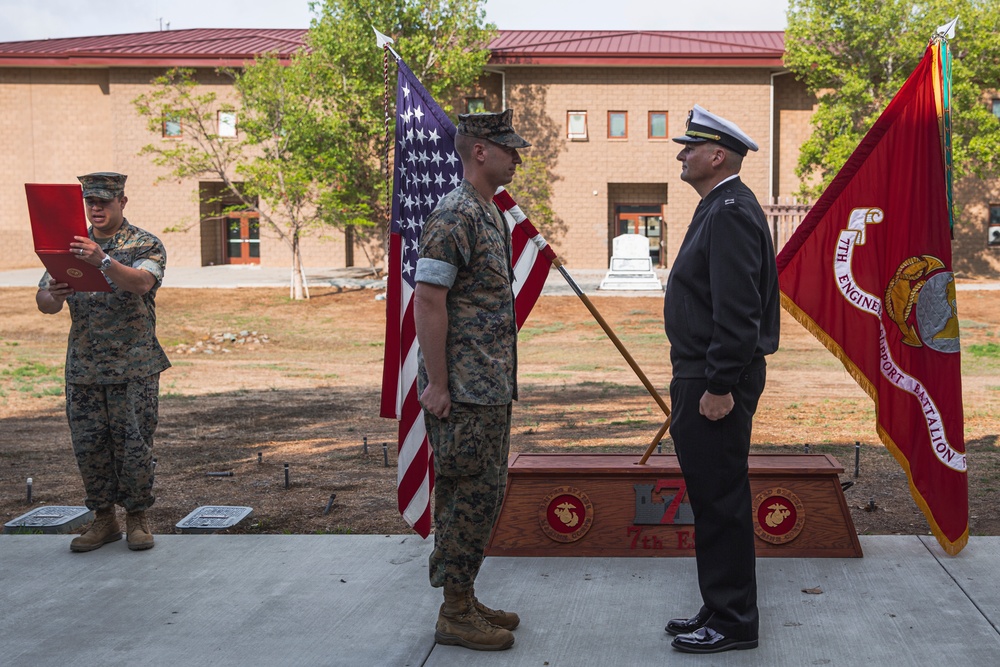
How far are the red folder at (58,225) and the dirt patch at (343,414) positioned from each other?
1893mm

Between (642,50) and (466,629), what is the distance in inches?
1334

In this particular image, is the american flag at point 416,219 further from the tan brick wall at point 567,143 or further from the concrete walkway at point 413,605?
the tan brick wall at point 567,143

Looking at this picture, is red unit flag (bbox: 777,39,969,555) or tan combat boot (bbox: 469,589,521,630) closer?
tan combat boot (bbox: 469,589,521,630)

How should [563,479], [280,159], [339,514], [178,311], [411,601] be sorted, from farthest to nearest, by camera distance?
[280,159], [178,311], [339,514], [563,479], [411,601]

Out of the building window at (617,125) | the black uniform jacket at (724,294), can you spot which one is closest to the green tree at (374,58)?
the building window at (617,125)

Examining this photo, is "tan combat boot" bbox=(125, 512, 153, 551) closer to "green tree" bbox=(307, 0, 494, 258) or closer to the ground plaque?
the ground plaque

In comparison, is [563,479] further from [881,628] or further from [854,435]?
[854,435]

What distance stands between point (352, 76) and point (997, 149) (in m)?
19.0

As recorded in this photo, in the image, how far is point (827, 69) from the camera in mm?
32281

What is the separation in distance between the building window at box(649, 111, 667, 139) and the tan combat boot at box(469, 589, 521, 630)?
33.4m

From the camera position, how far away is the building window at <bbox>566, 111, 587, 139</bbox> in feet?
119

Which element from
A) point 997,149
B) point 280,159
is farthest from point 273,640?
point 997,149

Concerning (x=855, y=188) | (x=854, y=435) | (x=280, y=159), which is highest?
(x=280, y=159)

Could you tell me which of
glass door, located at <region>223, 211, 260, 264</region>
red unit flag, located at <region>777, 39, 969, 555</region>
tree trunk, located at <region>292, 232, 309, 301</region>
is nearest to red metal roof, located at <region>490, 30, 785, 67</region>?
glass door, located at <region>223, 211, 260, 264</region>
